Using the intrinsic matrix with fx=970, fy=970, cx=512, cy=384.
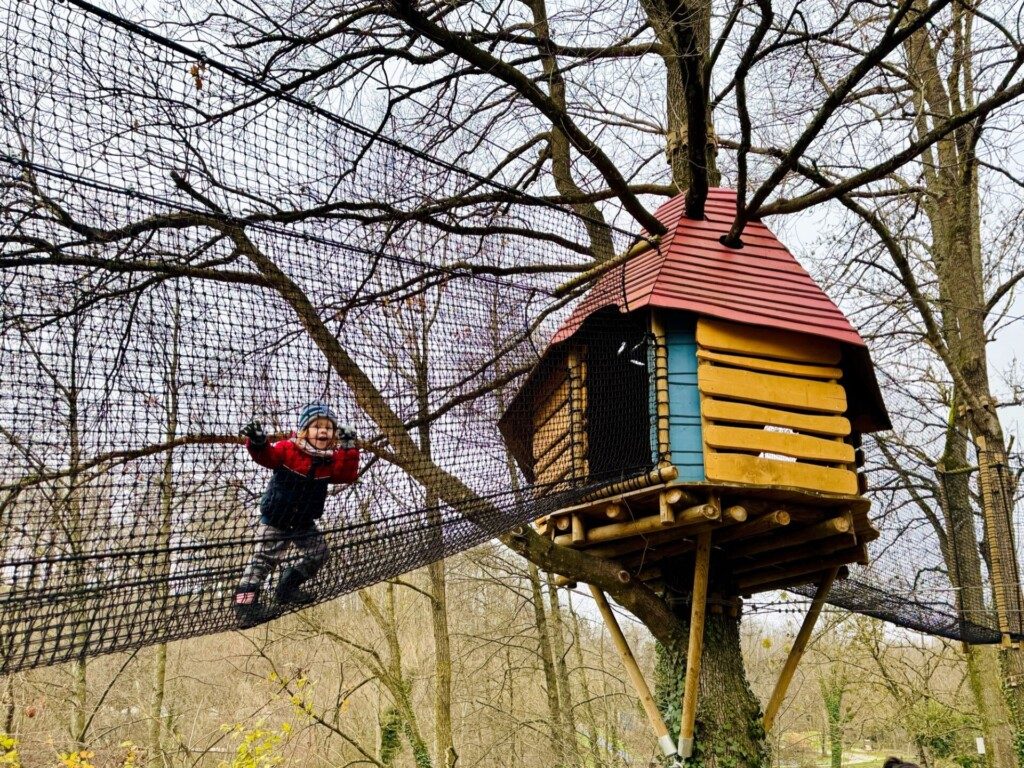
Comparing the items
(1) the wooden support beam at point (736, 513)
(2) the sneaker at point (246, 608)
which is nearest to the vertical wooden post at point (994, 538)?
(1) the wooden support beam at point (736, 513)

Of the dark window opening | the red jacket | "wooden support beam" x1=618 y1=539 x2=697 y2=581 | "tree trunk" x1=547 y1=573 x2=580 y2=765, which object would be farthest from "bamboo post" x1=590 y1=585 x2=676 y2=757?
"tree trunk" x1=547 y1=573 x2=580 y2=765

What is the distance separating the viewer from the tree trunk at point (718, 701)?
5465 millimetres

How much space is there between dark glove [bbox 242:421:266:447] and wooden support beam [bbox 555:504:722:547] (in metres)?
2.10

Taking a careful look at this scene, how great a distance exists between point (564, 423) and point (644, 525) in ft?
2.65

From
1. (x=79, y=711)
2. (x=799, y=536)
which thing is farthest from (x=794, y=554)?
(x=79, y=711)

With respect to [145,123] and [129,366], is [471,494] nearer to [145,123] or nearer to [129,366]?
[129,366]

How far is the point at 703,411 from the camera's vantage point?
15.2 ft

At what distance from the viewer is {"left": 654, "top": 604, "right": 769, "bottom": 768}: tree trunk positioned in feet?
17.9

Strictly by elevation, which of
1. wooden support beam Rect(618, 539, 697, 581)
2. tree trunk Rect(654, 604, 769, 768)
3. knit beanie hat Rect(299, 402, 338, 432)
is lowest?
tree trunk Rect(654, 604, 769, 768)

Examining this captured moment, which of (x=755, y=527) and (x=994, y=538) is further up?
(x=994, y=538)

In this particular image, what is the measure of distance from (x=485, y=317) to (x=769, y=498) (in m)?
1.65

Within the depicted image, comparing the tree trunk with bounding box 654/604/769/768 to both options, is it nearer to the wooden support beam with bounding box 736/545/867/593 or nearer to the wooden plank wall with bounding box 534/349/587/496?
the wooden support beam with bounding box 736/545/867/593

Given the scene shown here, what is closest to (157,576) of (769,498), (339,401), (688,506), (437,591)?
(339,401)

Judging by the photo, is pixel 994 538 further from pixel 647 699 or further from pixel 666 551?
pixel 647 699
